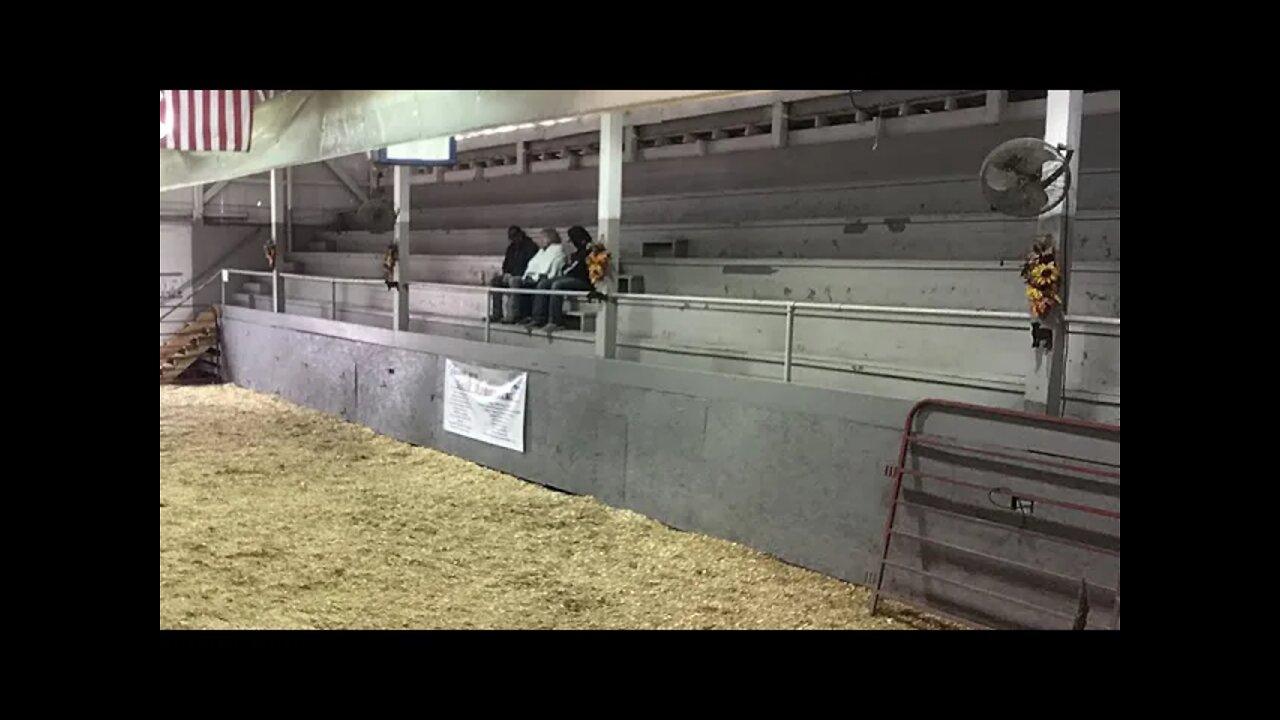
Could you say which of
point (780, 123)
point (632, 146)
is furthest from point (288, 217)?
point (780, 123)

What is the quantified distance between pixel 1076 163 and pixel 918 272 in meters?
2.90

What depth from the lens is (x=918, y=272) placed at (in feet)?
27.3

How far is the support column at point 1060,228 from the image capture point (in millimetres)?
5402

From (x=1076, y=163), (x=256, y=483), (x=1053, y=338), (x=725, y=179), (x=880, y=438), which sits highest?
(x=725, y=179)

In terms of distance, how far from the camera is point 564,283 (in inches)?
414

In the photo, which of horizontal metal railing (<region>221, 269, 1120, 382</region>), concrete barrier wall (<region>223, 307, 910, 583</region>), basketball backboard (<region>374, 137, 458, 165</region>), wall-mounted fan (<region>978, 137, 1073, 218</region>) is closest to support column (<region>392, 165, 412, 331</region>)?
concrete barrier wall (<region>223, 307, 910, 583</region>)

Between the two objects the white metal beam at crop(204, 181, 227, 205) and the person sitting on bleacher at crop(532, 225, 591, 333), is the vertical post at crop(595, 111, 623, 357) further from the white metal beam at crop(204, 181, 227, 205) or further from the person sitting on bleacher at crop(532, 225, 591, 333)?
the white metal beam at crop(204, 181, 227, 205)

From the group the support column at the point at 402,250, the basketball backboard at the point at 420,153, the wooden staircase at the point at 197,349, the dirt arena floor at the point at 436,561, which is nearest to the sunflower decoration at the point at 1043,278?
the dirt arena floor at the point at 436,561

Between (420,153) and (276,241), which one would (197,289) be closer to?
(276,241)

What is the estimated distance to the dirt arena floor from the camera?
585 cm

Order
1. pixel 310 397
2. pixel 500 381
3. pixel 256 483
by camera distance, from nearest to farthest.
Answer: pixel 256 483 → pixel 500 381 → pixel 310 397

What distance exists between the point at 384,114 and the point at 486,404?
3242 millimetres

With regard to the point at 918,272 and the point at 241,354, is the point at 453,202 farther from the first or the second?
the point at 918,272

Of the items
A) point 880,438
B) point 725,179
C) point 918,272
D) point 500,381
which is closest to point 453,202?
point 725,179
